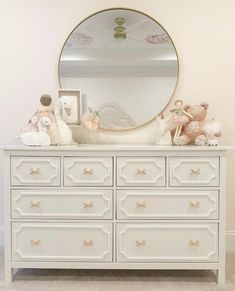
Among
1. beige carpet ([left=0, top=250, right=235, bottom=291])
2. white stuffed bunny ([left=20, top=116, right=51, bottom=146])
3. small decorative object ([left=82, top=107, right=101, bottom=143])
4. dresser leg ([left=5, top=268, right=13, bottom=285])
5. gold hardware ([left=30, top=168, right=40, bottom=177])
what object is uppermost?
small decorative object ([left=82, top=107, right=101, bottom=143])

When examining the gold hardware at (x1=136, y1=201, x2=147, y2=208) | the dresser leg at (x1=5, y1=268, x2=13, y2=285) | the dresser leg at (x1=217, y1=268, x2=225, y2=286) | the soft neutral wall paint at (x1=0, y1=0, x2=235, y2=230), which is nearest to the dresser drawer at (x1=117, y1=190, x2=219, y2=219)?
the gold hardware at (x1=136, y1=201, x2=147, y2=208)

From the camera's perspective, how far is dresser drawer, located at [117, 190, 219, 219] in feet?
7.70

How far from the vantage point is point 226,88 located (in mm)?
2855

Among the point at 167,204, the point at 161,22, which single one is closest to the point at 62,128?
the point at 167,204

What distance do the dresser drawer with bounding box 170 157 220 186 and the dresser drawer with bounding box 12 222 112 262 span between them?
56 centimetres

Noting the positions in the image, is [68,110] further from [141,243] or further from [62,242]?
[141,243]

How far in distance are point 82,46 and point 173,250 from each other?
5.45ft

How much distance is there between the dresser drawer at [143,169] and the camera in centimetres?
235

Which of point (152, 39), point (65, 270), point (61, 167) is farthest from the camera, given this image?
point (152, 39)

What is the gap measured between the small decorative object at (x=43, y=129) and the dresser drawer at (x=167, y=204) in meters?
0.60

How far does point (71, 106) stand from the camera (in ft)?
8.77

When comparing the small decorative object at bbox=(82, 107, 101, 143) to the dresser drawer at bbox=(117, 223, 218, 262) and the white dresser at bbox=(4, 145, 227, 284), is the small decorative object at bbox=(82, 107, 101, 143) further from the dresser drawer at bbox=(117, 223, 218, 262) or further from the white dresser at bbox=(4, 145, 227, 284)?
the dresser drawer at bbox=(117, 223, 218, 262)

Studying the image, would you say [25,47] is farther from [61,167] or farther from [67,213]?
[67,213]

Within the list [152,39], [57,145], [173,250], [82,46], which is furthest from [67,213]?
[152,39]
